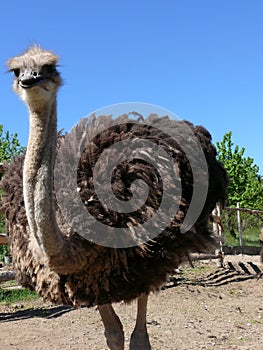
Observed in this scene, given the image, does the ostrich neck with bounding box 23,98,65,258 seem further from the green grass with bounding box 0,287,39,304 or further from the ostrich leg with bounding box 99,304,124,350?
the green grass with bounding box 0,287,39,304

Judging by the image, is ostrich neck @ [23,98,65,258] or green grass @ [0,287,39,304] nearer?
ostrich neck @ [23,98,65,258]

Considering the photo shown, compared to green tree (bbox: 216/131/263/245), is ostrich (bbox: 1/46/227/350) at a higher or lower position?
lower

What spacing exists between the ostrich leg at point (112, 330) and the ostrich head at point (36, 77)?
170 centimetres

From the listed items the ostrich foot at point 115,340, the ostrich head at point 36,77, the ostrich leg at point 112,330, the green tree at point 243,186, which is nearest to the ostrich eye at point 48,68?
the ostrich head at point 36,77

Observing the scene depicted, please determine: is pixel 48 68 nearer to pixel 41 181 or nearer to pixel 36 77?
pixel 36 77

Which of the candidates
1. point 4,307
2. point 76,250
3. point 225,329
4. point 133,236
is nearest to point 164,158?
point 133,236

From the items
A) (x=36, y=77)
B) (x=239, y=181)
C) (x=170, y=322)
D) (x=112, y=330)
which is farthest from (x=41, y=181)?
(x=239, y=181)

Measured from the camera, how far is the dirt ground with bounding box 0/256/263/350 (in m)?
4.57

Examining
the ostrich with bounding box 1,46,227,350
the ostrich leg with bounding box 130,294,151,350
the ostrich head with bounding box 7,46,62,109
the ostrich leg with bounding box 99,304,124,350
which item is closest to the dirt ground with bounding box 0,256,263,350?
the ostrich leg with bounding box 130,294,151,350

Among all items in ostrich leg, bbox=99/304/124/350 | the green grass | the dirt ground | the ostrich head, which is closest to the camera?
the ostrich head

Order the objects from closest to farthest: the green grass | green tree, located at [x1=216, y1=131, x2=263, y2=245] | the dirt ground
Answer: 1. the dirt ground
2. the green grass
3. green tree, located at [x1=216, y1=131, x2=263, y2=245]

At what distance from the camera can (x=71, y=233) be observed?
2.94 meters

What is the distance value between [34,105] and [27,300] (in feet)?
15.7

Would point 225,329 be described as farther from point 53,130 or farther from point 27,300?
point 53,130
